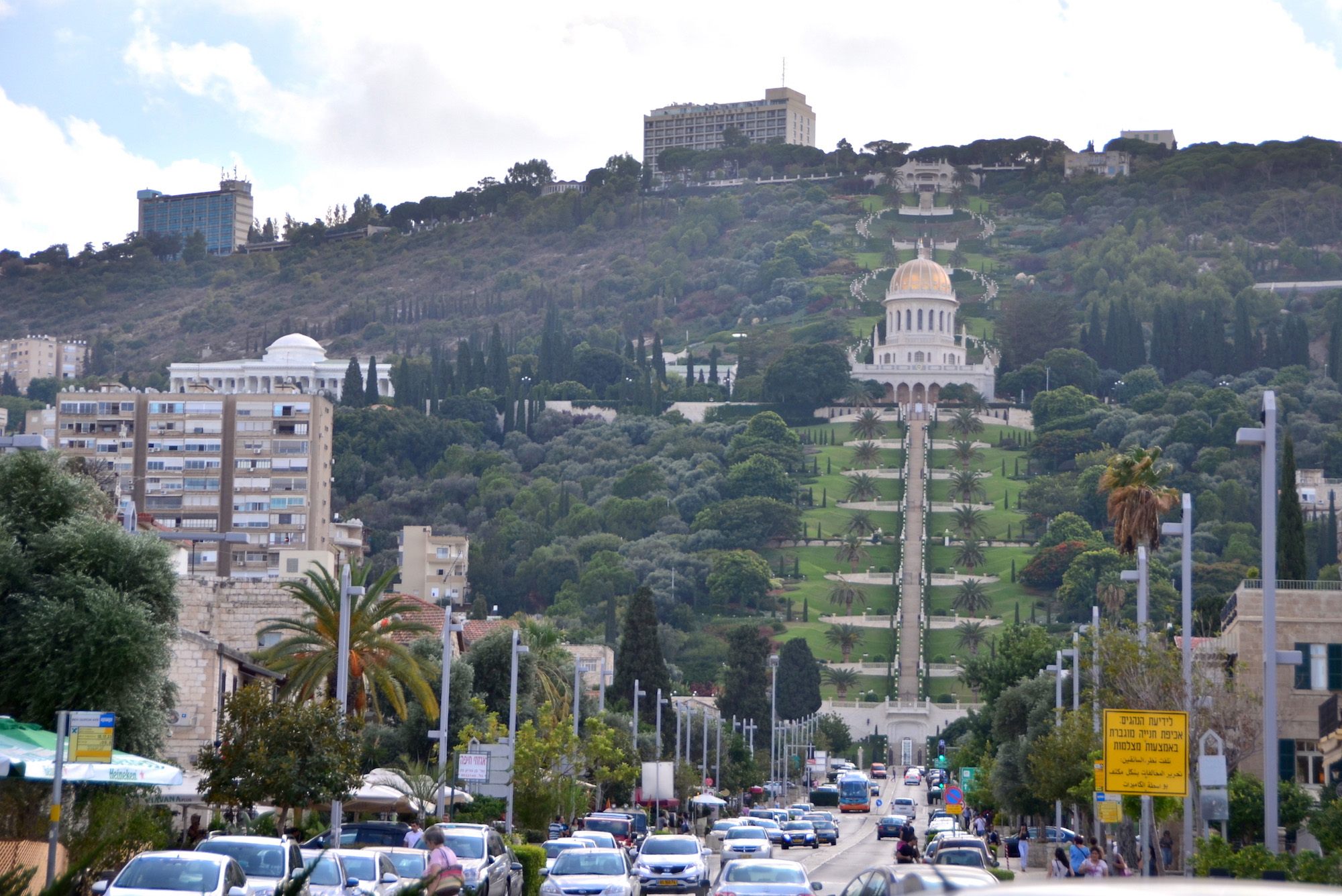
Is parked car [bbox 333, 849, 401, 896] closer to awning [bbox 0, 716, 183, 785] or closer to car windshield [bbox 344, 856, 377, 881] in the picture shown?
car windshield [bbox 344, 856, 377, 881]

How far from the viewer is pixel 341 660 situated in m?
38.1

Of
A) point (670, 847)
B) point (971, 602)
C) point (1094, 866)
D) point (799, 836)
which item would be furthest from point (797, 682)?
point (670, 847)

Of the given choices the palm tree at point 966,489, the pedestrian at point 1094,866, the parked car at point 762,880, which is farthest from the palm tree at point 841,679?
the parked car at point 762,880

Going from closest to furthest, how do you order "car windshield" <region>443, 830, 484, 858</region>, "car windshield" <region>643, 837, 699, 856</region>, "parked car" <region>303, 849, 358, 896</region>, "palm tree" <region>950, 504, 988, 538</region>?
"parked car" <region>303, 849, 358, 896</region> < "car windshield" <region>443, 830, 484, 858</region> < "car windshield" <region>643, 837, 699, 856</region> < "palm tree" <region>950, 504, 988, 538</region>

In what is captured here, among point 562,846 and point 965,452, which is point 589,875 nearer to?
point 562,846

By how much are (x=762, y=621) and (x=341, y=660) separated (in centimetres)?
10670

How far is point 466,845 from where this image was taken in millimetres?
28500

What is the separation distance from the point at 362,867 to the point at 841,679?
11146 centimetres

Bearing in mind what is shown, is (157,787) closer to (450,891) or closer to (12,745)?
(12,745)

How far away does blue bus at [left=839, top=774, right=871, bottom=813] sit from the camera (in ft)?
316

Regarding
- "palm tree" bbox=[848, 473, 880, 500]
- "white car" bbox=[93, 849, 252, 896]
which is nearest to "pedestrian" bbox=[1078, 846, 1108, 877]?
"white car" bbox=[93, 849, 252, 896]

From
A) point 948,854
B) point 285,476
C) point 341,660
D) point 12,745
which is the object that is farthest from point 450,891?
point 285,476

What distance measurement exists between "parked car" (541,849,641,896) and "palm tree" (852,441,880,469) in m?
149

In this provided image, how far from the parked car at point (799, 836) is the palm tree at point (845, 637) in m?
75.0
